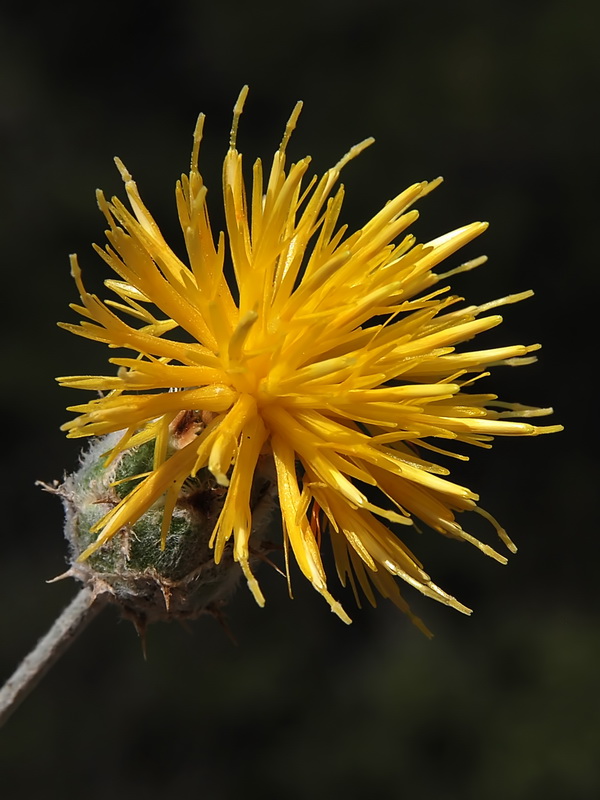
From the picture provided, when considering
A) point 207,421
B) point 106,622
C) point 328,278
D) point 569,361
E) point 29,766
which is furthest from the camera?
point 569,361

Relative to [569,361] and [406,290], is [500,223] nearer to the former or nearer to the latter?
[569,361]

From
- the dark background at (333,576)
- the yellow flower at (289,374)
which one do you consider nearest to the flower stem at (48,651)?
the yellow flower at (289,374)

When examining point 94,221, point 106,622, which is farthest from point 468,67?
point 106,622

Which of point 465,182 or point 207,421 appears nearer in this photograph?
point 207,421

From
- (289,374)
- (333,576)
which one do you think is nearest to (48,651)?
(289,374)

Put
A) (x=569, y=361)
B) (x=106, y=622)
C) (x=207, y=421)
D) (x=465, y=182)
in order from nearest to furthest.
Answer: (x=207, y=421) < (x=106, y=622) < (x=465, y=182) < (x=569, y=361)
